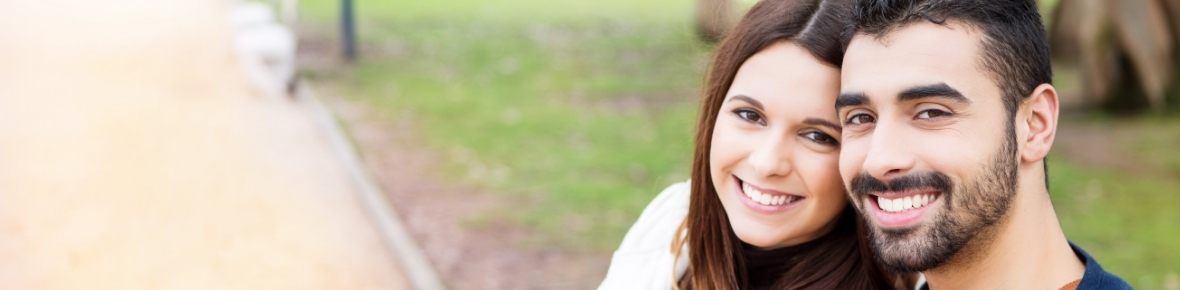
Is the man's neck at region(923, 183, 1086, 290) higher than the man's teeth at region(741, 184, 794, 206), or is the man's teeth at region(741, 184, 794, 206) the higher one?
the man's neck at region(923, 183, 1086, 290)

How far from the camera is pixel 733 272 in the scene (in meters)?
3.12

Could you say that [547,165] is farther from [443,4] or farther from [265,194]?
[443,4]

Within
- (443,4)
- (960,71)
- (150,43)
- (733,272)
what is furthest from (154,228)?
(443,4)

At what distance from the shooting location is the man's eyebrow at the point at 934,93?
237 cm

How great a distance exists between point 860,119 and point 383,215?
22.4ft

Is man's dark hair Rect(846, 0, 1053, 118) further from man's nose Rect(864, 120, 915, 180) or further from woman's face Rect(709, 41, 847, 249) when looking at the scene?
woman's face Rect(709, 41, 847, 249)

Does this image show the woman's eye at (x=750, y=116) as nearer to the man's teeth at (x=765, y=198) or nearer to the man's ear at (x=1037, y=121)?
the man's teeth at (x=765, y=198)

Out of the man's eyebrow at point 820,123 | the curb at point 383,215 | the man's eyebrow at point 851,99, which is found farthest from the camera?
the curb at point 383,215

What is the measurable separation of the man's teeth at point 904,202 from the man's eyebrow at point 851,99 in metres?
0.17

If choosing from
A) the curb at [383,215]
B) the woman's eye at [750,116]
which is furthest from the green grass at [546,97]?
the woman's eye at [750,116]

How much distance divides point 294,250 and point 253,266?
14.6 inches

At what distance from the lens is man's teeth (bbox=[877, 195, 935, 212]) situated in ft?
7.97

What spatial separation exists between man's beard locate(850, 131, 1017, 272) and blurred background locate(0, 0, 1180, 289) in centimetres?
102

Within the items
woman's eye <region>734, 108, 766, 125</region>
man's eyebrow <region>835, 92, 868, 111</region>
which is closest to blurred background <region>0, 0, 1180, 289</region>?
woman's eye <region>734, 108, 766, 125</region>
